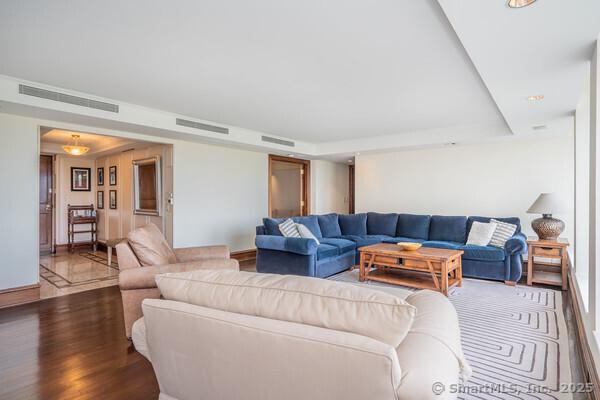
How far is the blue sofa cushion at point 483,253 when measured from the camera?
4320 millimetres

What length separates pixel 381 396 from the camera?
868 mm

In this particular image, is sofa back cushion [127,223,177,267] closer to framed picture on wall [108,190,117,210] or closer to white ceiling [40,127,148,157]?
white ceiling [40,127,148,157]

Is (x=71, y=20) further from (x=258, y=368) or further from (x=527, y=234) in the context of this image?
(x=527, y=234)

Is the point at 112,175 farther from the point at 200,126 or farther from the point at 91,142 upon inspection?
the point at 200,126

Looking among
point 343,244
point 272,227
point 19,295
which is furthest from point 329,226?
point 19,295

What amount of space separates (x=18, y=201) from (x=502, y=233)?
630 cm

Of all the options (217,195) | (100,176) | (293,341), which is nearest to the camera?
(293,341)

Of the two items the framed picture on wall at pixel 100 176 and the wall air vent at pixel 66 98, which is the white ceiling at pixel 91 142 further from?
the wall air vent at pixel 66 98

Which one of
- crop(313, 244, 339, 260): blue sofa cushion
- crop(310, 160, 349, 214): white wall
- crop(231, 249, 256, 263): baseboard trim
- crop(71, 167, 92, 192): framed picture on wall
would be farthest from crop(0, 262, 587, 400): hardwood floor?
crop(310, 160, 349, 214): white wall

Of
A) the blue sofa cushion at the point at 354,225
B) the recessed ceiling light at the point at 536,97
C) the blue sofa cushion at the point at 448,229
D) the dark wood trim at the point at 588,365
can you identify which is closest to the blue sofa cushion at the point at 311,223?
the blue sofa cushion at the point at 354,225

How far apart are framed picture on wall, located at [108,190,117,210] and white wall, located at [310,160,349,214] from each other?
14.4ft

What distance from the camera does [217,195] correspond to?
19.1 ft

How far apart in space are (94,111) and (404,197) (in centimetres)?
542

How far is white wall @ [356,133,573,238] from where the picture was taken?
4992mm
